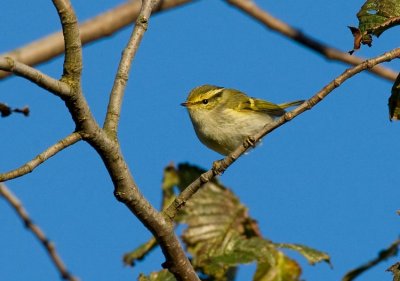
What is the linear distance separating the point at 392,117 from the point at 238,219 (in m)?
1.96

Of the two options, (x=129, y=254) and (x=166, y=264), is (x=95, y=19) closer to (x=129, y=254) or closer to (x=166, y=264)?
(x=129, y=254)

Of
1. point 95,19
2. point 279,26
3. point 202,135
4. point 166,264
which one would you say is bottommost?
point 166,264

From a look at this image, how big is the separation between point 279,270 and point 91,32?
328 centimetres

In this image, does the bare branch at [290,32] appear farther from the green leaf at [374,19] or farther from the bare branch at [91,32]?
the green leaf at [374,19]

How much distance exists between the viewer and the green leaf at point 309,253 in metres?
4.81

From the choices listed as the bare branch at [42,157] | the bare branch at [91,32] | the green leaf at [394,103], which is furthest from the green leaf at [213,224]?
the bare branch at [91,32]

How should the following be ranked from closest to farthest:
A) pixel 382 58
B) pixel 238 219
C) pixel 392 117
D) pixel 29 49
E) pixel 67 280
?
pixel 382 58 < pixel 392 117 < pixel 67 280 < pixel 238 219 < pixel 29 49

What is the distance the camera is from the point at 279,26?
757 centimetres

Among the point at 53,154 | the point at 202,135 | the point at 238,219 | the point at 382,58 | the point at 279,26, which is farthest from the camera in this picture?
the point at 279,26

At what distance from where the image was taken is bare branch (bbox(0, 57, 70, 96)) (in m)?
2.69

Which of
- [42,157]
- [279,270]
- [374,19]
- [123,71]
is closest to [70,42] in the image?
[42,157]

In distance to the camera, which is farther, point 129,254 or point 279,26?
point 279,26

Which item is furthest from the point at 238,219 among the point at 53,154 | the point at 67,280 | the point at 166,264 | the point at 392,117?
the point at 53,154

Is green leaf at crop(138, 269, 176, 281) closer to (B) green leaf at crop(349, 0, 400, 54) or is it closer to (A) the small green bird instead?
(B) green leaf at crop(349, 0, 400, 54)
